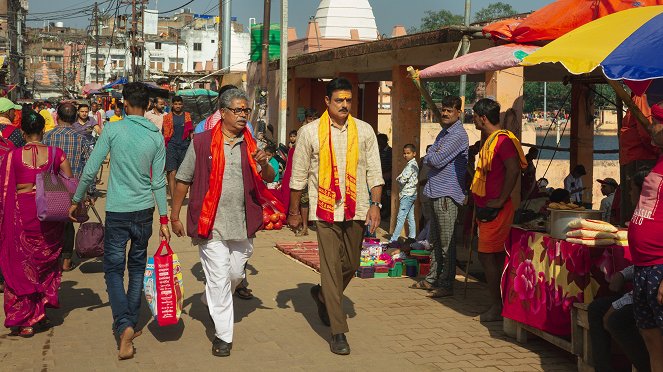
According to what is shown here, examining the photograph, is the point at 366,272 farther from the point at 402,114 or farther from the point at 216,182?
the point at 402,114

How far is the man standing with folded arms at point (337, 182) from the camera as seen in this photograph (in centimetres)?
652

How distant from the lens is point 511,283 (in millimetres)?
6805

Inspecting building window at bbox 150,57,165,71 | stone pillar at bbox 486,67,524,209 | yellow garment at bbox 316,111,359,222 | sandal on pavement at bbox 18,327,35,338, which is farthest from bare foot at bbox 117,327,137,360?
building window at bbox 150,57,165,71

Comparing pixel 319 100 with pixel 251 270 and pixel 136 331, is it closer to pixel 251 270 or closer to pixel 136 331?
pixel 251 270

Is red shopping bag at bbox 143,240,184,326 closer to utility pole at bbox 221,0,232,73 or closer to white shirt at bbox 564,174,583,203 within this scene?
white shirt at bbox 564,174,583,203

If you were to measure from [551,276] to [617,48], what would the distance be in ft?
5.60

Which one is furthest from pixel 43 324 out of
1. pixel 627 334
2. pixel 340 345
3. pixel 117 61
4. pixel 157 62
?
pixel 117 61

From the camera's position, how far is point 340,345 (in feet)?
20.7

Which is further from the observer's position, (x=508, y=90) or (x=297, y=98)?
(x=297, y=98)

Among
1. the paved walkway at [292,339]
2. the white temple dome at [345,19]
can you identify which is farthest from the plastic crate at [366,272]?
the white temple dome at [345,19]

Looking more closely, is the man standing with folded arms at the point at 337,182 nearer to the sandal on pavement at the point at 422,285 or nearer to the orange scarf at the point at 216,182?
the orange scarf at the point at 216,182

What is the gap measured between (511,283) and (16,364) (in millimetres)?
3732

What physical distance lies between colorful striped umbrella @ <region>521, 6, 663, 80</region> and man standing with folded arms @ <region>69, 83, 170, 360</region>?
9.34 feet

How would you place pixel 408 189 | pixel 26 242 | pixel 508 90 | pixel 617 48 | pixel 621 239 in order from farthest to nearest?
1. pixel 408 189
2. pixel 508 90
3. pixel 26 242
4. pixel 621 239
5. pixel 617 48
